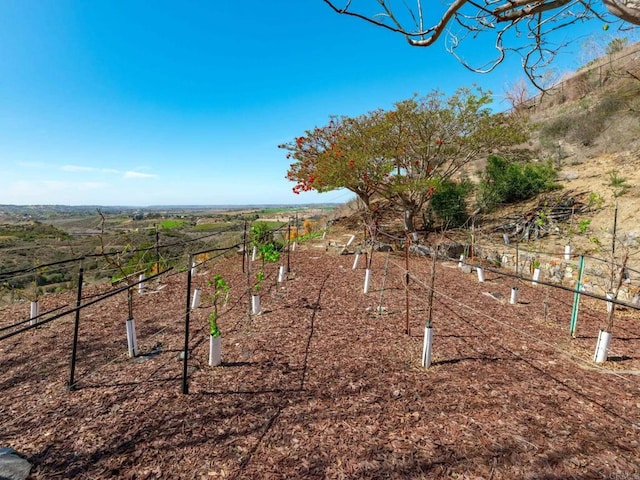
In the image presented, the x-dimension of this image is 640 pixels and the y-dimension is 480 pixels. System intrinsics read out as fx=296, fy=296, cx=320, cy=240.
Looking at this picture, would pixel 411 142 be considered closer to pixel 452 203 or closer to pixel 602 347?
pixel 452 203

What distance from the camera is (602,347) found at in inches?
161

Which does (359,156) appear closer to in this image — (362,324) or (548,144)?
(362,324)

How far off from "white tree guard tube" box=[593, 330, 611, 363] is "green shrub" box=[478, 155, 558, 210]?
11.9m

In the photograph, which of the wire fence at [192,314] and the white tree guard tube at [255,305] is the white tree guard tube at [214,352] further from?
the white tree guard tube at [255,305]

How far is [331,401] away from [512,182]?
49.6 feet

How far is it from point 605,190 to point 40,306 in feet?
63.3

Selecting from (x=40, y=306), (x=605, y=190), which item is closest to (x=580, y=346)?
(x=605, y=190)

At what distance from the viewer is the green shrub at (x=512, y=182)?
14.0 meters

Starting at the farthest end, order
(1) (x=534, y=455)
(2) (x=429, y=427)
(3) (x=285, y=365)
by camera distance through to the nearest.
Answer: (3) (x=285, y=365), (2) (x=429, y=427), (1) (x=534, y=455)

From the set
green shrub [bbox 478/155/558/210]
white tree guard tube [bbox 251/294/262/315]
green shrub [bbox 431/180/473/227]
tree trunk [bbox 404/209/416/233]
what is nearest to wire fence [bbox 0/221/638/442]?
white tree guard tube [bbox 251/294/262/315]

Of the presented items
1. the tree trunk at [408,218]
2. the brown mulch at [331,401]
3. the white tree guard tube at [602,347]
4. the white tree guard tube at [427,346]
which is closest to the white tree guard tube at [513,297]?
the brown mulch at [331,401]

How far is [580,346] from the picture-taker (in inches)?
185

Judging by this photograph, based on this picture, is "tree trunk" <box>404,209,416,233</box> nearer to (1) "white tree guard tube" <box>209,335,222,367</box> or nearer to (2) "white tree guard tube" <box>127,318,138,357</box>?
(1) "white tree guard tube" <box>209,335,222,367</box>

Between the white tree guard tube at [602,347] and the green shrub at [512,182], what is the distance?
1186 cm
